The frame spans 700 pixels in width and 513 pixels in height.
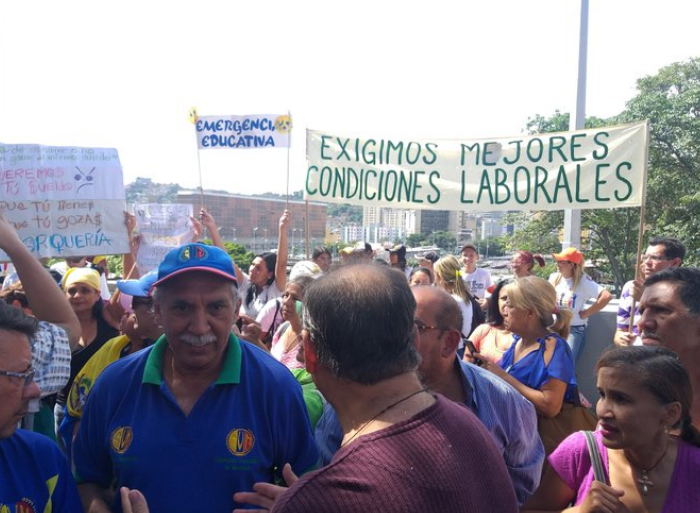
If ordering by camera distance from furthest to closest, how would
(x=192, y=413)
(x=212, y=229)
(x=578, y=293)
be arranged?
(x=578, y=293) < (x=212, y=229) < (x=192, y=413)

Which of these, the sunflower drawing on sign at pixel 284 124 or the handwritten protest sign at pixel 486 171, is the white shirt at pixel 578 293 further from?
the sunflower drawing on sign at pixel 284 124

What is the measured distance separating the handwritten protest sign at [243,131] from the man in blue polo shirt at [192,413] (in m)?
5.57

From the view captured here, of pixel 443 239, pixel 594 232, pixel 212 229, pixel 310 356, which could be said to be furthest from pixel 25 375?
pixel 443 239

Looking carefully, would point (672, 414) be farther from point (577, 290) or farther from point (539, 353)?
point (577, 290)

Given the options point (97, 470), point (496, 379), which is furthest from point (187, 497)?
point (496, 379)

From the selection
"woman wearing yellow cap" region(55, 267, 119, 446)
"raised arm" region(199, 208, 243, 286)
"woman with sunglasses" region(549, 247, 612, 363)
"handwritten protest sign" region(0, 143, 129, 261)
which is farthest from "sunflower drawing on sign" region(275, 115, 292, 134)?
"woman wearing yellow cap" region(55, 267, 119, 446)

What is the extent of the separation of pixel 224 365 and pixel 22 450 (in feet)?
2.11

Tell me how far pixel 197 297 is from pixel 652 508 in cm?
168

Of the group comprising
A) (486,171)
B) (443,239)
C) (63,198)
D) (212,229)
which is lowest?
(443,239)

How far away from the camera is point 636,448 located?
215 cm

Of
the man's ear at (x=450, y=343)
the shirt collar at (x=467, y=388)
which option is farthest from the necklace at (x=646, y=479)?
the man's ear at (x=450, y=343)

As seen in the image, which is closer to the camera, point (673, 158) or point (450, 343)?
point (450, 343)

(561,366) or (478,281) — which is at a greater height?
(561,366)

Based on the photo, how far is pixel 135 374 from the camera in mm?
2111
